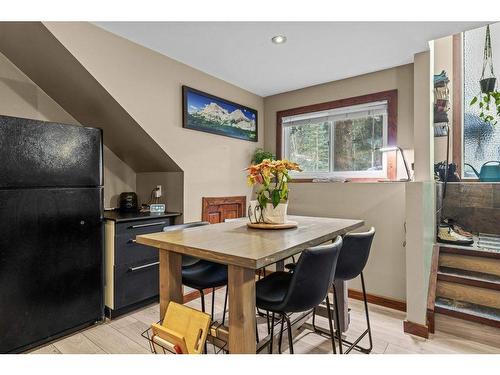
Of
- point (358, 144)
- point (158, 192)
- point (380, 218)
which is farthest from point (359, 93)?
point (158, 192)

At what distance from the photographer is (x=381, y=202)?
288cm

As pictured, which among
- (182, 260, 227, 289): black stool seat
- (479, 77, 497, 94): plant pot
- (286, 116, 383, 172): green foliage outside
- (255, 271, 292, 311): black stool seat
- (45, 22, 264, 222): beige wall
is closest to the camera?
(255, 271, 292, 311): black stool seat

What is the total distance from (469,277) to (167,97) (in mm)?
3102

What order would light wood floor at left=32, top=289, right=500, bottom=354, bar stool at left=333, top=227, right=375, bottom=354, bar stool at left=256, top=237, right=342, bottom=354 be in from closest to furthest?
Answer: bar stool at left=256, top=237, right=342, bottom=354 < bar stool at left=333, top=227, right=375, bottom=354 < light wood floor at left=32, top=289, right=500, bottom=354

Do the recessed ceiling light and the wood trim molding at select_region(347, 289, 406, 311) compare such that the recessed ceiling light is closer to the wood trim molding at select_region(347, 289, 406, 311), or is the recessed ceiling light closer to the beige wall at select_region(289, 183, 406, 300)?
the beige wall at select_region(289, 183, 406, 300)

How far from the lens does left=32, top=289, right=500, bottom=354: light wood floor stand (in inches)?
81.8

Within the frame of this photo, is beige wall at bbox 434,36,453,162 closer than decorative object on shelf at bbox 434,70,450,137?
No

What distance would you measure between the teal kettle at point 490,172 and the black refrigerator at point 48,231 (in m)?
3.57

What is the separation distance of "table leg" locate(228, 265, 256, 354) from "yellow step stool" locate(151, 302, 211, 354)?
12 centimetres

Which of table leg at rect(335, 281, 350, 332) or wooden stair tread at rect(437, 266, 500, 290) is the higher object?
wooden stair tread at rect(437, 266, 500, 290)

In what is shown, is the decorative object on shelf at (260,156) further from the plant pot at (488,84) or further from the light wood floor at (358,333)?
the plant pot at (488,84)

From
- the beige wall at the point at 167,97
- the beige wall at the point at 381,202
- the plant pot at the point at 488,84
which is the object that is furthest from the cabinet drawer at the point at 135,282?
the plant pot at the point at 488,84

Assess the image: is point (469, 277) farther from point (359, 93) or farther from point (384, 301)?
point (359, 93)

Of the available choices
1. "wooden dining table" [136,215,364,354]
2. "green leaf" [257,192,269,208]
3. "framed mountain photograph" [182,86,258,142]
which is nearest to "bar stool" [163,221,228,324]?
"wooden dining table" [136,215,364,354]
